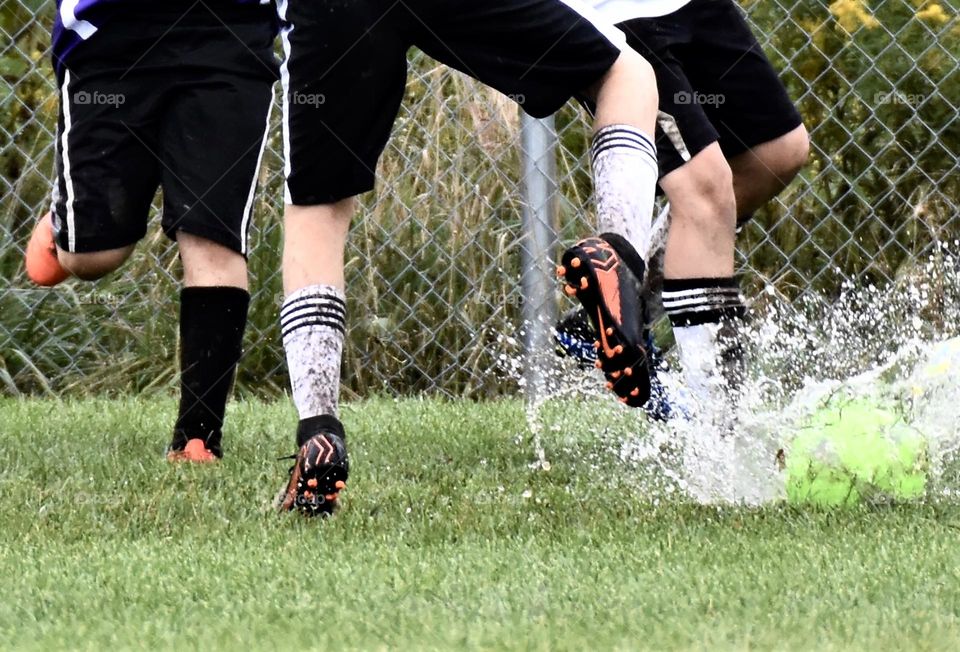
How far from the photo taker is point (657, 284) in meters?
4.11

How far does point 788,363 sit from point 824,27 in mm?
1686

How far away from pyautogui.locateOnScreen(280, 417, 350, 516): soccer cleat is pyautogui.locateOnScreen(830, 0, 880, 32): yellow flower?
139 inches

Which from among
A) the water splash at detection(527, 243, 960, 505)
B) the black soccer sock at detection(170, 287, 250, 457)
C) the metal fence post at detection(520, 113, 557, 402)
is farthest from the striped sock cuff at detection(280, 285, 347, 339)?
the metal fence post at detection(520, 113, 557, 402)

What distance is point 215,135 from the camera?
12.8 feet

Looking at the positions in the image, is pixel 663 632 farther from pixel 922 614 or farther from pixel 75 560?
pixel 75 560

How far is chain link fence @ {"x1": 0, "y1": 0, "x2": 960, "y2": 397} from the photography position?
5.69m

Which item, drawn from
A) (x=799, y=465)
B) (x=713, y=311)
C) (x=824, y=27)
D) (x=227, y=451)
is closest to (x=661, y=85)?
(x=713, y=311)

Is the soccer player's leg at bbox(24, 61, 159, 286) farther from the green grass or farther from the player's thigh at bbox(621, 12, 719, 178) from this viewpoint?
the player's thigh at bbox(621, 12, 719, 178)

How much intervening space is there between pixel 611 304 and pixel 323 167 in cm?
72

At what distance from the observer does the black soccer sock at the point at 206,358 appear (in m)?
4.00

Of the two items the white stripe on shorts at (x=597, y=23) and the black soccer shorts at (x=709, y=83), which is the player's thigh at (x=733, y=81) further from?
the white stripe on shorts at (x=597, y=23)

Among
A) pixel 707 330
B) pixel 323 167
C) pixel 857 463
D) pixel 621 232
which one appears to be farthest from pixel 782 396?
pixel 323 167

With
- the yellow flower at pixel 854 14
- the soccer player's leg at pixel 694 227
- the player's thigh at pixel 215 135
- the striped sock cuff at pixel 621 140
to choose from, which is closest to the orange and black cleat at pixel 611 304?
the striped sock cuff at pixel 621 140

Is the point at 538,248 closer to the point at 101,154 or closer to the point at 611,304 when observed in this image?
the point at 101,154
